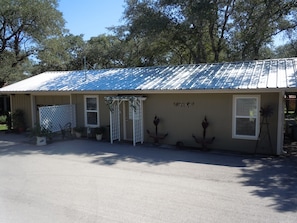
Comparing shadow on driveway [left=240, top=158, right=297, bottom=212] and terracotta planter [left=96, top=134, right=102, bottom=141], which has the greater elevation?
terracotta planter [left=96, top=134, right=102, bottom=141]

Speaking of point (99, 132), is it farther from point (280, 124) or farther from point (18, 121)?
point (280, 124)

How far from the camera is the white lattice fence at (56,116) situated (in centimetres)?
1239

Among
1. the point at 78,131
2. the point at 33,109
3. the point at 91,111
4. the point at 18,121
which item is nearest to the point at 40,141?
the point at 78,131

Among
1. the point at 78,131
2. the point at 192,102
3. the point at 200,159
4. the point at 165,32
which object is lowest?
the point at 200,159

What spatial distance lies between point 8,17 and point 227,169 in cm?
2075

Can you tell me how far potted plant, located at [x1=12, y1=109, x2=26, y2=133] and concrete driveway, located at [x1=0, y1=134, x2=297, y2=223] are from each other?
613 centimetres

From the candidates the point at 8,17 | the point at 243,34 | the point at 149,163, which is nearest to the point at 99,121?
the point at 149,163

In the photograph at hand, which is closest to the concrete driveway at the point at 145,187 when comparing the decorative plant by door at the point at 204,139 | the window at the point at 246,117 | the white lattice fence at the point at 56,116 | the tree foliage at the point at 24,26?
the decorative plant by door at the point at 204,139

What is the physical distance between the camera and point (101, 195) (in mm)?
5602

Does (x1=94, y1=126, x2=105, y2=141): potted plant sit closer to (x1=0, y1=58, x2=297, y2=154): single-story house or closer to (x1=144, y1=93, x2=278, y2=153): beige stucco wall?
(x1=0, y1=58, x2=297, y2=154): single-story house

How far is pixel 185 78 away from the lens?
11.4m

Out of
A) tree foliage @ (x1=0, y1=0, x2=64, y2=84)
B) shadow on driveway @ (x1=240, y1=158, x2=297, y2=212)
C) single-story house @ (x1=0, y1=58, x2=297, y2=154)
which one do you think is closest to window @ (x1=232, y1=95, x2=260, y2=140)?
single-story house @ (x1=0, y1=58, x2=297, y2=154)

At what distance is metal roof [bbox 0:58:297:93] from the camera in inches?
373

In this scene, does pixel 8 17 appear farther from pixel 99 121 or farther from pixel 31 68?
pixel 99 121
